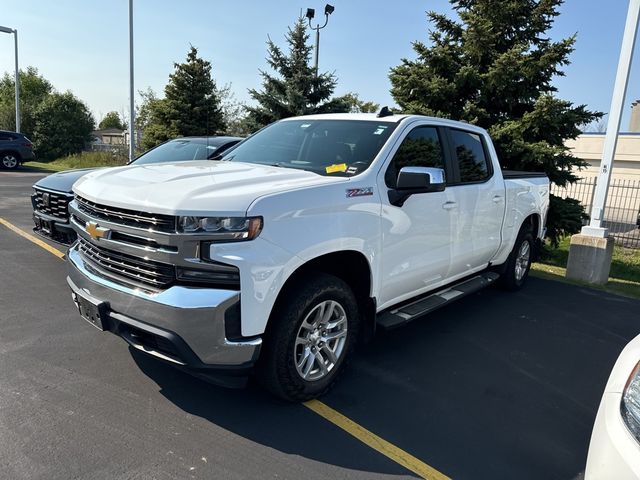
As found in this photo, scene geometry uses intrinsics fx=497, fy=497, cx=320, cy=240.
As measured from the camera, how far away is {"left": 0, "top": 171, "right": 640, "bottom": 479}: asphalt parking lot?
2754mm

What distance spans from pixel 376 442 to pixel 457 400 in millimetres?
854

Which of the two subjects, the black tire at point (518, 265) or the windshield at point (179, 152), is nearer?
the black tire at point (518, 265)

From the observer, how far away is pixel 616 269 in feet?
34.3

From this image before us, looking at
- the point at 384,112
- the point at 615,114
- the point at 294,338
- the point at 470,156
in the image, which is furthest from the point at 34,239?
the point at 615,114

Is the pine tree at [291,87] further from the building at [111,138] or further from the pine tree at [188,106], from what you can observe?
the building at [111,138]

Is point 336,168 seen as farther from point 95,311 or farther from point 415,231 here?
point 95,311

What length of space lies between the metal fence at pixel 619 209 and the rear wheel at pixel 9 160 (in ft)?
72.1

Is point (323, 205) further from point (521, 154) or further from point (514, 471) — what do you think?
point (521, 154)

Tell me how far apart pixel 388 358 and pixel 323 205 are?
168 cm

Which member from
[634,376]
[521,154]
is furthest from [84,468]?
[521,154]

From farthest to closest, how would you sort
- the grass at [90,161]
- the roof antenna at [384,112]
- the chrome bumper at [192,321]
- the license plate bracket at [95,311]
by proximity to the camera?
the grass at [90,161]
the roof antenna at [384,112]
the license plate bracket at [95,311]
the chrome bumper at [192,321]

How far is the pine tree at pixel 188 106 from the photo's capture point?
59.5ft

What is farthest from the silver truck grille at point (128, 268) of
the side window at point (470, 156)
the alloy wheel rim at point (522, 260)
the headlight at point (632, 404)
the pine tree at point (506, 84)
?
the pine tree at point (506, 84)

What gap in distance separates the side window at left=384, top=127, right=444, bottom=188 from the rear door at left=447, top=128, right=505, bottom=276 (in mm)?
263
